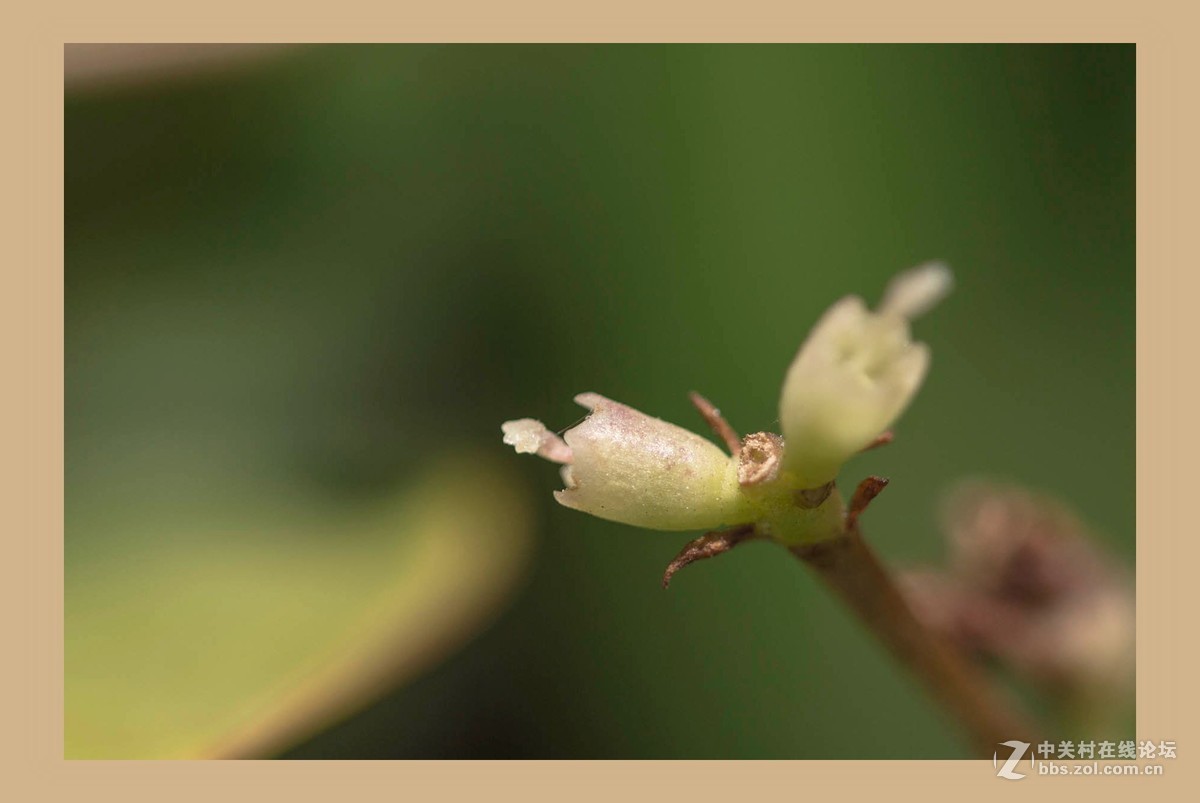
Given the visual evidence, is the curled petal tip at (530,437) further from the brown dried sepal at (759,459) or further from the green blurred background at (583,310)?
the green blurred background at (583,310)

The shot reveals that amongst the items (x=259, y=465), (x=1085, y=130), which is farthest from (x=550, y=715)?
(x=1085, y=130)

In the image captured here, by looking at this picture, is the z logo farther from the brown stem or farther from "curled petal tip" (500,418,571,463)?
"curled petal tip" (500,418,571,463)

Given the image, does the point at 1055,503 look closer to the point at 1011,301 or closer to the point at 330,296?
the point at 1011,301

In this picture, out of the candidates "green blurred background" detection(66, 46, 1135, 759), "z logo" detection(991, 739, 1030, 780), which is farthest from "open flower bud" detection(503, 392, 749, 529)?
"green blurred background" detection(66, 46, 1135, 759)
